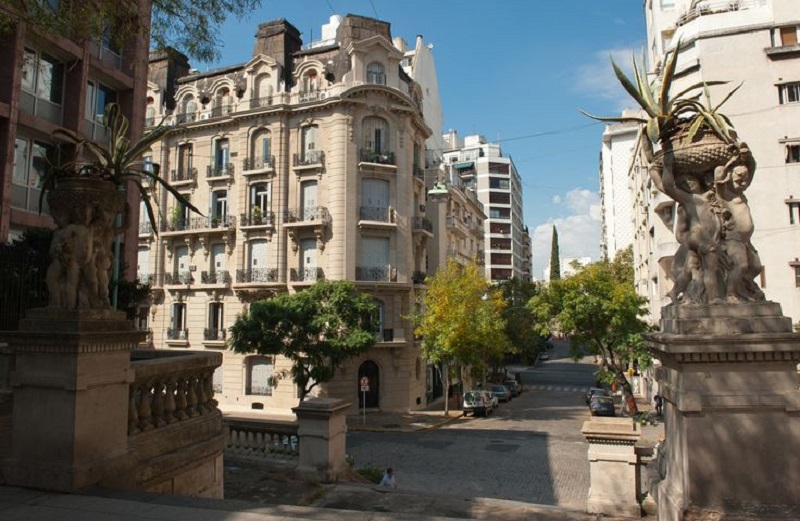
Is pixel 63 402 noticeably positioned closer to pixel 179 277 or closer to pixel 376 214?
pixel 376 214

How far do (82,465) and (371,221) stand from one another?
27045 mm

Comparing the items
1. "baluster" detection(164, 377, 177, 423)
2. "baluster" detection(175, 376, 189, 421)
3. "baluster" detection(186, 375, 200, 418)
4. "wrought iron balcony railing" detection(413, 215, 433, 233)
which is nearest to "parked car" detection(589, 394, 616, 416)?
"wrought iron balcony railing" detection(413, 215, 433, 233)

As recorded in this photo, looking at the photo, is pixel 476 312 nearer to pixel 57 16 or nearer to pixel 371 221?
pixel 371 221

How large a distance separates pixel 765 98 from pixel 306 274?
25548 mm

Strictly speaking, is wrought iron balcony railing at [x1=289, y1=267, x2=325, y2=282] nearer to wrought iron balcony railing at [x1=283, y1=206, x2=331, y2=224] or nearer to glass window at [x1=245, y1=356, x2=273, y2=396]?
wrought iron balcony railing at [x1=283, y1=206, x2=331, y2=224]

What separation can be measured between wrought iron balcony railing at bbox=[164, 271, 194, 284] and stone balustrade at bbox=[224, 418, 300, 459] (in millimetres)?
25973

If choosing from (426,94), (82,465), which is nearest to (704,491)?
(82,465)

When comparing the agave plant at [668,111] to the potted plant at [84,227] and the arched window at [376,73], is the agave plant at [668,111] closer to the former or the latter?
the potted plant at [84,227]

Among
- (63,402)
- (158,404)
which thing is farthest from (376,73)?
(63,402)

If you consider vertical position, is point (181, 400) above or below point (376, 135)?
below

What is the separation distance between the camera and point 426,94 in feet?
157

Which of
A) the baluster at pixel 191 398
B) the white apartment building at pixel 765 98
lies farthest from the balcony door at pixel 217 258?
the baluster at pixel 191 398

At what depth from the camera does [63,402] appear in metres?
5.84

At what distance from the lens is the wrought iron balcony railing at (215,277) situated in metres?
34.3
